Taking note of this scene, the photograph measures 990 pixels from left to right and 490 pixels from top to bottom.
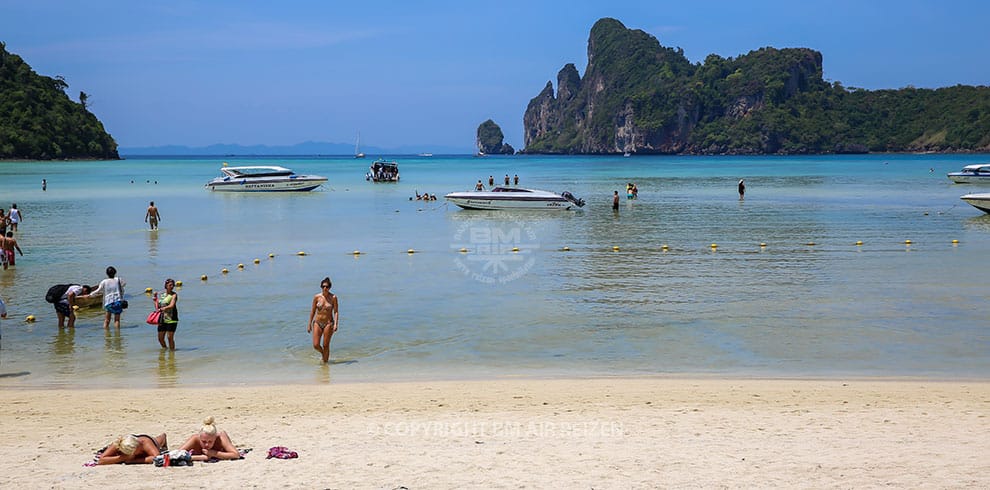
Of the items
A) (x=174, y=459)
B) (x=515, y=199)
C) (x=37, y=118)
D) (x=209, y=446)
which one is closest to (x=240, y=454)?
(x=209, y=446)

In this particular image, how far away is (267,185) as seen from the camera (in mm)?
72312

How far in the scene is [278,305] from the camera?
20.1 m

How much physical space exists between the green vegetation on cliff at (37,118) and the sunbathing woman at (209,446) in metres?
168

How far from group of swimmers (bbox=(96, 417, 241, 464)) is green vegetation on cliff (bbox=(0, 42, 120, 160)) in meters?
168

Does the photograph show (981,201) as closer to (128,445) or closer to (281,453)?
(281,453)

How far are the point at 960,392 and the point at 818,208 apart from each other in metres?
42.0

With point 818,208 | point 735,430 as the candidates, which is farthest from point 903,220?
point 735,430

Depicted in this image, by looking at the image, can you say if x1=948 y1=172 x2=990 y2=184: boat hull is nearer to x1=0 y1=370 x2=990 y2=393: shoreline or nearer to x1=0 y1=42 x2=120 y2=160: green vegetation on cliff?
x1=0 y1=370 x2=990 y2=393: shoreline

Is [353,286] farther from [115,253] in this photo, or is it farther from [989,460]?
[989,460]

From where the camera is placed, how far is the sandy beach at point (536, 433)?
347 inches

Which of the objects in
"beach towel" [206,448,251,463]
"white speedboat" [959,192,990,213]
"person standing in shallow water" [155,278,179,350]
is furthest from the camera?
"white speedboat" [959,192,990,213]

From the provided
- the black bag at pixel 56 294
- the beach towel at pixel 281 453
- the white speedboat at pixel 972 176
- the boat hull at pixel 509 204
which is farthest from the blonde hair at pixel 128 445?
the white speedboat at pixel 972 176

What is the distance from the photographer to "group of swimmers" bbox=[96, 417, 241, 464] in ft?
30.2

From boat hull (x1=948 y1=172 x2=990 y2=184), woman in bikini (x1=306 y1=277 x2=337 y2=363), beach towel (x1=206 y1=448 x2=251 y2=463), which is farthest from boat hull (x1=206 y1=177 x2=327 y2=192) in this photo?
beach towel (x1=206 y1=448 x2=251 y2=463)
